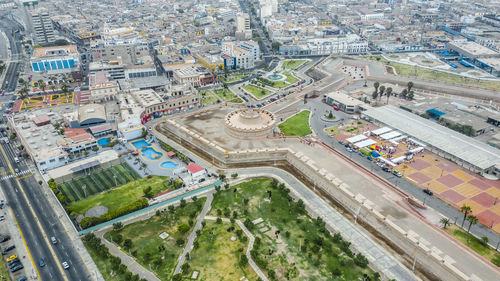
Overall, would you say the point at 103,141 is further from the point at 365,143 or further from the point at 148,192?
the point at 365,143

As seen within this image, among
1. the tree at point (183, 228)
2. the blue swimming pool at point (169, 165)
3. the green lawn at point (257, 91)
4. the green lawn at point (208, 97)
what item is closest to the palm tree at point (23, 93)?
the green lawn at point (208, 97)

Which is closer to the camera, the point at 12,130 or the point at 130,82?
the point at 12,130

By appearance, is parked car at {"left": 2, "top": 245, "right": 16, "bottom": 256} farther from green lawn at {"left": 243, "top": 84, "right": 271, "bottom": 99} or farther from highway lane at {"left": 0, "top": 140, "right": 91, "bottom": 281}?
green lawn at {"left": 243, "top": 84, "right": 271, "bottom": 99}

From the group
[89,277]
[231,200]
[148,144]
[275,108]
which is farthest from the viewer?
[275,108]

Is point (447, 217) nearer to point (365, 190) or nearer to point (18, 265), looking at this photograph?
point (365, 190)

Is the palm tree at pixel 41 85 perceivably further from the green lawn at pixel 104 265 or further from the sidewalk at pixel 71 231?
the green lawn at pixel 104 265

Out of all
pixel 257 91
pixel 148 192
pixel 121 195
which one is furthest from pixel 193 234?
pixel 257 91

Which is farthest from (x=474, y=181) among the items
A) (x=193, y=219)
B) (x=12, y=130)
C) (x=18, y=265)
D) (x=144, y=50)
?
(x=144, y=50)
